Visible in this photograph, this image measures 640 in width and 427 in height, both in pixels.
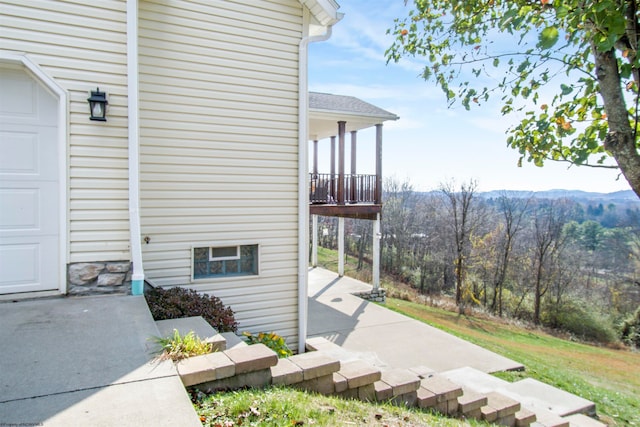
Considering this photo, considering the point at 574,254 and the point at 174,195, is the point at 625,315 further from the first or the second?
the point at 174,195

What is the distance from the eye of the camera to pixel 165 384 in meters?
2.31

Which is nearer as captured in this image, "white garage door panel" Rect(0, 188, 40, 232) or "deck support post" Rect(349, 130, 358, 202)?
"white garage door panel" Rect(0, 188, 40, 232)

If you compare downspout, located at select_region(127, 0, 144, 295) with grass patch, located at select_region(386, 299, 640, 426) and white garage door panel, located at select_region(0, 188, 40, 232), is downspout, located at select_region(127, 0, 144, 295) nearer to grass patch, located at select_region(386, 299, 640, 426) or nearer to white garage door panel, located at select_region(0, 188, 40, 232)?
white garage door panel, located at select_region(0, 188, 40, 232)

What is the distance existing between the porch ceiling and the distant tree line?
9.60 metres

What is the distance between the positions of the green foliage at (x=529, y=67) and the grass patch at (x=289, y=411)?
3095mm

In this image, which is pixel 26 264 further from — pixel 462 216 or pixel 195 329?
pixel 462 216

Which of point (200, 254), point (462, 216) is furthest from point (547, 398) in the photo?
point (462, 216)

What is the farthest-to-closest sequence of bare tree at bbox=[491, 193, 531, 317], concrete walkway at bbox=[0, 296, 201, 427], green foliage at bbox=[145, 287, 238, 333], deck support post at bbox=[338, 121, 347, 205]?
bare tree at bbox=[491, 193, 531, 317] → deck support post at bbox=[338, 121, 347, 205] → green foliage at bbox=[145, 287, 238, 333] → concrete walkway at bbox=[0, 296, 201, 427]

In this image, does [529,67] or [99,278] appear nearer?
[99,278]

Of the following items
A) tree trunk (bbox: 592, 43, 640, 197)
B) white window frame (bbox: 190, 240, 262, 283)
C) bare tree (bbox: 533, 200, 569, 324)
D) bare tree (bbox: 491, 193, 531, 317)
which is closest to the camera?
tree trunk (bbox: 592, 43, 640, 197)

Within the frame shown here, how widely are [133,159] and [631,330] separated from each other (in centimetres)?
2155

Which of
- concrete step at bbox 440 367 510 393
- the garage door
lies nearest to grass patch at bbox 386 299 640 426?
concrete step at bbox 440 367 510 393

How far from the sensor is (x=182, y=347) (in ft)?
9.38

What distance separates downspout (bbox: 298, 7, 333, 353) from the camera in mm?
5824
